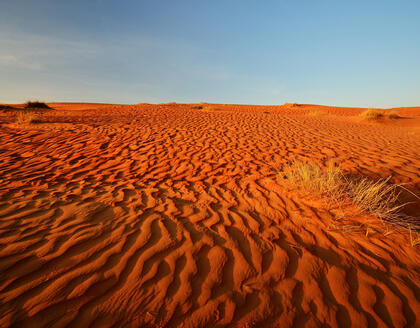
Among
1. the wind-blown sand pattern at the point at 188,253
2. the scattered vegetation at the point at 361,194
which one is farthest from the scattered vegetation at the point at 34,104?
the scattered vegetation at the point at 361,194

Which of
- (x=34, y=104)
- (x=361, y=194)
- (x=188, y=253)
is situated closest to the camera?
(x=188, y=253)

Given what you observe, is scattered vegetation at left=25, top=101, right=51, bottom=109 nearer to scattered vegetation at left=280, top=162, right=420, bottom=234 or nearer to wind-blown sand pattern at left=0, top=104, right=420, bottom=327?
wind-blown sand pattern at left=0, top=104, right=420, bottom=327

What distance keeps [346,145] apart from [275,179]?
13.2 feet

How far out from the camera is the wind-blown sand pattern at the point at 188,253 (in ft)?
5.04

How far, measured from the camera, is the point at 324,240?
2.32m

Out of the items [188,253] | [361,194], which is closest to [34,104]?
[188,253]

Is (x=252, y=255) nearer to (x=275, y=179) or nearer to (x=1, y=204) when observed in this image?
(x=275, y=179)

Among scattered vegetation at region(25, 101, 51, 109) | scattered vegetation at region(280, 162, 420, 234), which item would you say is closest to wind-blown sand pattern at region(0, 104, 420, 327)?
scattered vegetation at region(280, 162, 420, 234)

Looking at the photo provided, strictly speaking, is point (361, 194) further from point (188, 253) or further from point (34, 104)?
point (34, 104)

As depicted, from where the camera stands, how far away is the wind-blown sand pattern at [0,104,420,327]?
1535mm

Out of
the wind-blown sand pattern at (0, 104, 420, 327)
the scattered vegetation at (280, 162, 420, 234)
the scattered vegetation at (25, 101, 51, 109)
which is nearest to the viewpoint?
the wind-blown sand pattern at (0, 104, 420, 327)

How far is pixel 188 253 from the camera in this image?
2.09 metres

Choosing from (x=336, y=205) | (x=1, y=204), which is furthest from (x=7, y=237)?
(x=336, y=205)

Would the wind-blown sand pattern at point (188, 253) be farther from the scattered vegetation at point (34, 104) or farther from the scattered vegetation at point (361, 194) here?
the scattered vegetation at point (34, 104)
